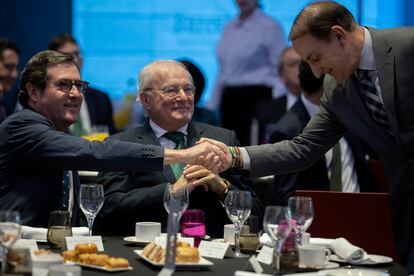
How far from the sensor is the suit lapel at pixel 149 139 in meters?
4.21

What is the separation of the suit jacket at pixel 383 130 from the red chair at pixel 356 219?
0.72ft

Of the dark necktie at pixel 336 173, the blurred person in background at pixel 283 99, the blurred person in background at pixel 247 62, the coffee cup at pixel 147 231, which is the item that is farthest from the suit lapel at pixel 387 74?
the blurred person in background at pixel 247 62

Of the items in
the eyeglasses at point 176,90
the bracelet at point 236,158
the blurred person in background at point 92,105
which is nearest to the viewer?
the bracelet at point 236,158

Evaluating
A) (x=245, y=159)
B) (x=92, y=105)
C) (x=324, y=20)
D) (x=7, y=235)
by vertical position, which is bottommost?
(x=7, y=235)

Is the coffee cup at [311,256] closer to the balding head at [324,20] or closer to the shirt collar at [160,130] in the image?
the balding head at [324,20]

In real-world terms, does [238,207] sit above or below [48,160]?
below

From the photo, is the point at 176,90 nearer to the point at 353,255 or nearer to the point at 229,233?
the point at 229,233

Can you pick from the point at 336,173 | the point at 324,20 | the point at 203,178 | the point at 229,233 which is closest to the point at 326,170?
the point at 336,173

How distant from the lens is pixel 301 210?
291 centimetres

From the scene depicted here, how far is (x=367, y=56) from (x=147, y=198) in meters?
1.25

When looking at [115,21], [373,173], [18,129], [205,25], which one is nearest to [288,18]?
[205,25]

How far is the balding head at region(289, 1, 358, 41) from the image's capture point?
3.50m

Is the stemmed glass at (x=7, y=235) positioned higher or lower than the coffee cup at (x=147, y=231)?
higher

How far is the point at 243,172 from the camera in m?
4.25
